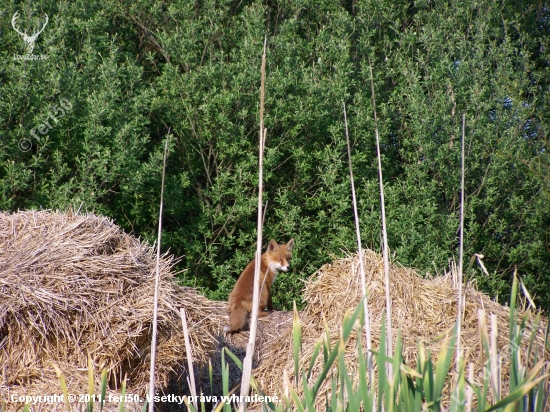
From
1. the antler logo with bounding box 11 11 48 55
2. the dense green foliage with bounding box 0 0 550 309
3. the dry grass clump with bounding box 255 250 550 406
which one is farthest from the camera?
the antler logo with bounding box 11 11 48 55

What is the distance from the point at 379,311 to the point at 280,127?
515 centimetres

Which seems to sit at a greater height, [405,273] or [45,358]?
[405,273]

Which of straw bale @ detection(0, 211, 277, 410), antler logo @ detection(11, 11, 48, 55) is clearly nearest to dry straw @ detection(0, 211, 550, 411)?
straw bale @ detection(0, 211, 277, 410)

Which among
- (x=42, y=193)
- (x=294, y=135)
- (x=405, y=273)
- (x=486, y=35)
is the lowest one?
(x=405, y=273)

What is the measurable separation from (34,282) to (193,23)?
6735mm

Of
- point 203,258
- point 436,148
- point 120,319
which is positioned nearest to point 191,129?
point 203,258

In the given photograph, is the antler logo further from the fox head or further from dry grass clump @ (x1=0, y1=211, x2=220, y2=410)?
dry grass clump @ (x1=0, y1=211, x2=220, y2=410)

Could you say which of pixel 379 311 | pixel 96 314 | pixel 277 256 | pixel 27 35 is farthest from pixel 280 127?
pixel 96 314

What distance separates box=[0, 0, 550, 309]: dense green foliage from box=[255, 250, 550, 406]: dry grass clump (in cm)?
264

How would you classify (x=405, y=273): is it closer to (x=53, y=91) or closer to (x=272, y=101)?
(x=272, y=101)

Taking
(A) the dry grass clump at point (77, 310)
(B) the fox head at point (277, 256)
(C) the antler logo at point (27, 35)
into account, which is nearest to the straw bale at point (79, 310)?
(A) the dry grass clump at point (77, 310)

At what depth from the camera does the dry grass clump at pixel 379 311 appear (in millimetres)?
5160

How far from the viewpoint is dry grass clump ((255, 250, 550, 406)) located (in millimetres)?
5160

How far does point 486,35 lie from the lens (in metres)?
11.6
